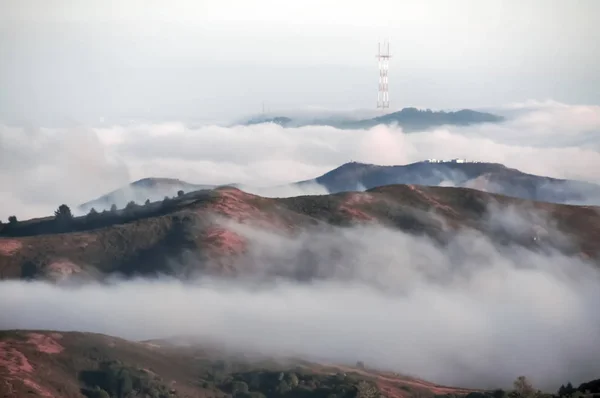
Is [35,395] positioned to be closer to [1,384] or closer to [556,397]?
[1,384]

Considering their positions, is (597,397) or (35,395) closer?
(597,397)

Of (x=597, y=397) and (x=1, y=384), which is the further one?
(x=1, y=384)

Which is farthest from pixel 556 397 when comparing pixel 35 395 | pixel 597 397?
pixel 35 395

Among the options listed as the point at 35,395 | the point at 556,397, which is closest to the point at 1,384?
the point at 35,395

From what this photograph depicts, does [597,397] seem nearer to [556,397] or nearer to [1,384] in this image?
[556,397]

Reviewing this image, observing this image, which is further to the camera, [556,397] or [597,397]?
[556,397]

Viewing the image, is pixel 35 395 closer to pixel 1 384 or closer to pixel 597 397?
pixel 1 384

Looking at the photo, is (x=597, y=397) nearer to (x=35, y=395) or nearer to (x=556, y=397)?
(x=556, y=397)
